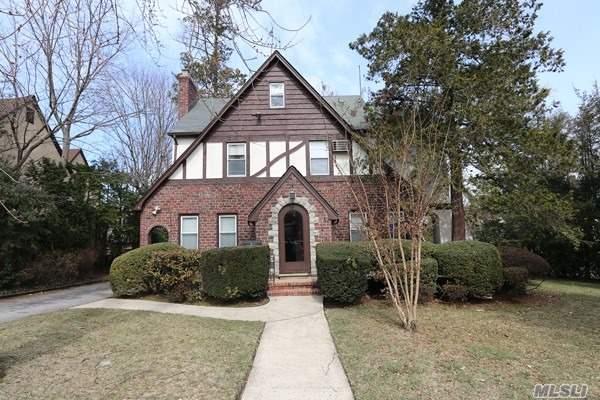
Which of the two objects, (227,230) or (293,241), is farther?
(227,230)

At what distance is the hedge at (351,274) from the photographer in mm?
8820

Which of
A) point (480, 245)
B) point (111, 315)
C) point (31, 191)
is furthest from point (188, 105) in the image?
point (480, 245)

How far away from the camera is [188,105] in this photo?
16.8 meters

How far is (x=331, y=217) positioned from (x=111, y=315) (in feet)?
23.2

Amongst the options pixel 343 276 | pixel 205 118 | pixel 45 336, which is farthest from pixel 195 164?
pixel 45 336

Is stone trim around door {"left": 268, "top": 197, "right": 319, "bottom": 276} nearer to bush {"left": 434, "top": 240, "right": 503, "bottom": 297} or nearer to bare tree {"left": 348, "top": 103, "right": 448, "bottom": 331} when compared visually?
bare tree {"left": 348, "top": 103, "right": 448, "bottom": 331}

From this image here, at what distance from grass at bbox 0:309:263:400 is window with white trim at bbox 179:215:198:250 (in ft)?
19.1

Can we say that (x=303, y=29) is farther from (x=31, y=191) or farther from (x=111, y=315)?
(x=31, y=191)

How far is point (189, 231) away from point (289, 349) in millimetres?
9094

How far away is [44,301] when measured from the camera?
11008 mm

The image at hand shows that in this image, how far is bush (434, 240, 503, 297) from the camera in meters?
9.16

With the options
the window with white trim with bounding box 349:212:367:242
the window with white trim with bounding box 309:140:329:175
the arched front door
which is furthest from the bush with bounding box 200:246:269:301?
the window with white trim with bounding box 309:140:329:175

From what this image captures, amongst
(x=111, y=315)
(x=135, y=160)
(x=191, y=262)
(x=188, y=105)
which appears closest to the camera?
(x=111, y=315)

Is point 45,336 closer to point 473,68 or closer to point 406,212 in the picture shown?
point 406,212
